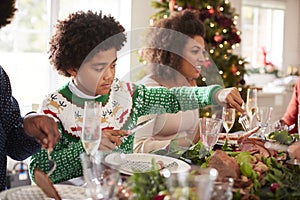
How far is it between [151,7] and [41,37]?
0.99m

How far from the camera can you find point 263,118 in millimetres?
2295

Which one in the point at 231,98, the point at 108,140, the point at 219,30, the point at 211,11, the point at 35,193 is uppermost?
the point at 211,11

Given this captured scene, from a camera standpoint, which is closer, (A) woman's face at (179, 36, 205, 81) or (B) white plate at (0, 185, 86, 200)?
(B) white plate at (0, 185, 86, 200)

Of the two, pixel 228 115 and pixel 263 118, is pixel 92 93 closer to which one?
pixel 228 115

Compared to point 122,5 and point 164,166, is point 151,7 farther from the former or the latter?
point 164,166

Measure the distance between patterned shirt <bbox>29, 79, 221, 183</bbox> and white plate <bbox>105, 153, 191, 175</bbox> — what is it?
0.49ft

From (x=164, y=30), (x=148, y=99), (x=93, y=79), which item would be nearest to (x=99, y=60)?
(x=93, y=79)

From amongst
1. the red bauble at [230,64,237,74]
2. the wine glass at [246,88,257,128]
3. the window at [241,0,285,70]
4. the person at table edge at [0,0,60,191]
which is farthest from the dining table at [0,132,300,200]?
the window at [241,0,285,70]

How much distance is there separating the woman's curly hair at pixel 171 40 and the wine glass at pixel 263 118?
632 millimetres

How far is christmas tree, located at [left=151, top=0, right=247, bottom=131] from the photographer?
4129mm

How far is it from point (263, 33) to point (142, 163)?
4770 mm

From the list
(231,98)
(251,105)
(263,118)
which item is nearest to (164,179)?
(231,98)

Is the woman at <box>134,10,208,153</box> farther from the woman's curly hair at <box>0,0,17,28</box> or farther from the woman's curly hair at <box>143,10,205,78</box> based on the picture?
the woman's curly hair at <box>0,0,17,28</box>

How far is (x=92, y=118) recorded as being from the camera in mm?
1390
